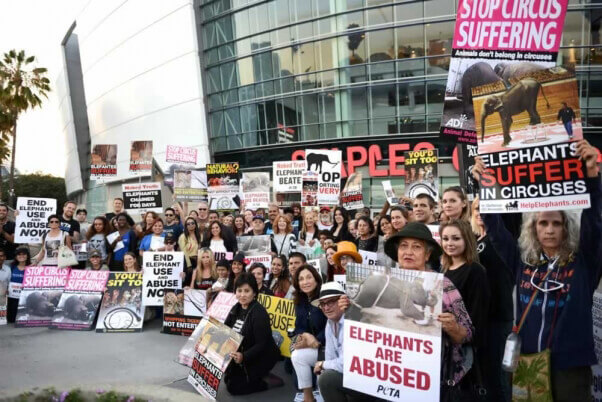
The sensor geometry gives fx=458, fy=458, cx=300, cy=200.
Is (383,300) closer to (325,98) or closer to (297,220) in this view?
(297,220)

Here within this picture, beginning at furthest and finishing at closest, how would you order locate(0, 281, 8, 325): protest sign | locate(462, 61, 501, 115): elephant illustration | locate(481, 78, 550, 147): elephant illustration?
locate(0, 281, 8, 325): protest sign, locate(462, 61, 501, 115): elephant illustration, locate(481, 78, 550, 147): elephant illustration

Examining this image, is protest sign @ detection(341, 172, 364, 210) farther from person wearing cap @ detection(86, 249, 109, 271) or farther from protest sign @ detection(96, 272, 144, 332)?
person wearing cap @ detection(86, 249, 109, 271)

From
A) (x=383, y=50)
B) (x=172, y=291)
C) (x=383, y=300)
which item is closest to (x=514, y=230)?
(x=383, y=300)

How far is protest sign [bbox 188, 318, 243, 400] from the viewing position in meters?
5.01

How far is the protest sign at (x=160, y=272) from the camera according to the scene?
8156mm

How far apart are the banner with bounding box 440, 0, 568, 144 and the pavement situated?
3937 millimetres

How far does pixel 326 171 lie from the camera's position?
11016 mm

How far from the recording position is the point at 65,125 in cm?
5316

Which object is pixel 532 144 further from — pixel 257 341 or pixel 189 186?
pixel 189 186

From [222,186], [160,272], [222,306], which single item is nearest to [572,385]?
[222,306]

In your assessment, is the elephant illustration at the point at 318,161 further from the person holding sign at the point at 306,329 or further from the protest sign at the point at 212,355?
the protest sign at the point at 212,355

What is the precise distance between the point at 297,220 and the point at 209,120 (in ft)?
68.3

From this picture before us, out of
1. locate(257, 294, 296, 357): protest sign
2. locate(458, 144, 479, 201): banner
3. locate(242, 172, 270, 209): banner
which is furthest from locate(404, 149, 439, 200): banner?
locate(257, 294, 296, 357): protest sign

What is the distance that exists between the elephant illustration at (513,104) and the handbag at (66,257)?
26.6ft
